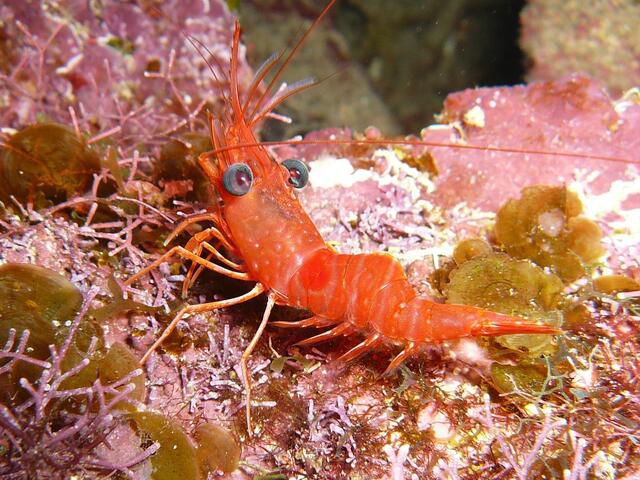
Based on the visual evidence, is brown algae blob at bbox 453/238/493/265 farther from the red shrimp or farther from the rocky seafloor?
the red shrimp

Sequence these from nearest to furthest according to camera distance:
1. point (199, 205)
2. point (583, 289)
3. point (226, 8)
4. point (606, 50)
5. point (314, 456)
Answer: point (314, 456) < point (583, 289) < point (199, 205) < point (226, 8) < point (606, 50)

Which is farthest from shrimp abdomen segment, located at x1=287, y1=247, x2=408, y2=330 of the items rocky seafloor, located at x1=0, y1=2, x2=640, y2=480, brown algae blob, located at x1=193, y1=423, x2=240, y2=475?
brown algae blob, located at x1=193, y1=423, x2=240, y2=475

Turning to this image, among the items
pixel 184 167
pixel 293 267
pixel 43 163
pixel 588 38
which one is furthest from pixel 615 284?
pixel 588 38

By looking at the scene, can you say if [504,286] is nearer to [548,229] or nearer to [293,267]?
[548,229]

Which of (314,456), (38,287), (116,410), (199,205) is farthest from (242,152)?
(314,456)

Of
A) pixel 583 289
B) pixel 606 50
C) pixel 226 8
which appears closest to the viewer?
pixel 583 289

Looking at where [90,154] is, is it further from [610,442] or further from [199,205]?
[610,442]
